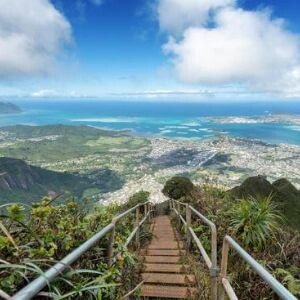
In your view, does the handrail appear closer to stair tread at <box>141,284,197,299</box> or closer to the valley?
stair tread at <box>141,284,197,299</box>

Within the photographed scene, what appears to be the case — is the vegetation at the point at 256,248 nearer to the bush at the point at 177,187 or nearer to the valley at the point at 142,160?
the bush at the point at 177,187

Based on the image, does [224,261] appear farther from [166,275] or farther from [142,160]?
[142,160]

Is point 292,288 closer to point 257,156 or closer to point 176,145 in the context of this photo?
point 257,156

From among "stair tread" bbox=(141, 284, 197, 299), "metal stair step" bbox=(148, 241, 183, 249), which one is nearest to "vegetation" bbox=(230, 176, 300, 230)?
"metal stair step" bbox=(148, 241, 183, 249)

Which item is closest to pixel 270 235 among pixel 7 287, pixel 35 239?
pixel 35 239

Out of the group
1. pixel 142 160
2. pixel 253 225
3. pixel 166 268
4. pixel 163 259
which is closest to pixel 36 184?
pixel 163 259

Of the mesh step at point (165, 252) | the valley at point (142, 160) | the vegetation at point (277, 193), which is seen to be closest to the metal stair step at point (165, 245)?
the mesh step at point (165, 252)

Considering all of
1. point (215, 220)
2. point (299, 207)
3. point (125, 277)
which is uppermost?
point (125, 277)
